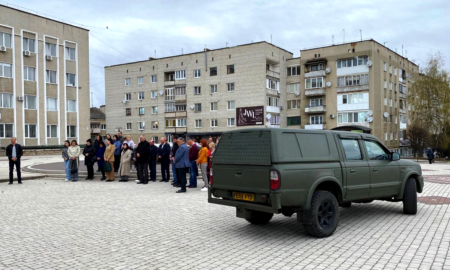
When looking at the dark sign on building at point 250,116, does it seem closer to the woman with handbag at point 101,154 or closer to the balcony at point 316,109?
the balcony at point 316,109

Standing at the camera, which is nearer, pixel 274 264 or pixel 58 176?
pixel 274 264

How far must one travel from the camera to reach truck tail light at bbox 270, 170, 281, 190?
608 centimetres

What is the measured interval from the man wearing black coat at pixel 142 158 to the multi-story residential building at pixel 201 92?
37125 mm

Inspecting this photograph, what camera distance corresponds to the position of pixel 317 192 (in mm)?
6652

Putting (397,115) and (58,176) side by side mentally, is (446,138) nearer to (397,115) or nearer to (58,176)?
(397,115)

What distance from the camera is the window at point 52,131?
43000 millimetres

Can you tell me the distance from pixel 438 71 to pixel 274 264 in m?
54.2

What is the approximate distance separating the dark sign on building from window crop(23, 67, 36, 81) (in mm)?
26853

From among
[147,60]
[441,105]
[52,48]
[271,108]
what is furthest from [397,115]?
[52,48]

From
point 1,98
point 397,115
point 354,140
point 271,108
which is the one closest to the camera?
point 354,140

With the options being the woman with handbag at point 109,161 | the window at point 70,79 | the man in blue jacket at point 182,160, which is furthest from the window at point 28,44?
the man in blue jacket at point 182,160

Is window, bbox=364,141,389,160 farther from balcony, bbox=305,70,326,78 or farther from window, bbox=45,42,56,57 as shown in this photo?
balcony, bbox=305,70,326,78

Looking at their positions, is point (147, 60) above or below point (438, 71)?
above

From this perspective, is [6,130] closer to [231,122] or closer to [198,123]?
[198,123]
